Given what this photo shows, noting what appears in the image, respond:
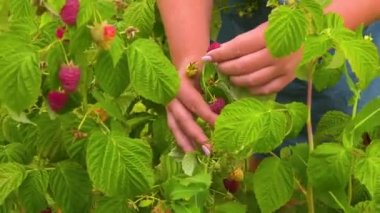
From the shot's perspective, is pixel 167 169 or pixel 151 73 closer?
pixel 151 73

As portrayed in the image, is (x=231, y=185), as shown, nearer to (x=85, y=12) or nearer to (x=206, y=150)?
(x=206, y=150)

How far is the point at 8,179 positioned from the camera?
1.11 m

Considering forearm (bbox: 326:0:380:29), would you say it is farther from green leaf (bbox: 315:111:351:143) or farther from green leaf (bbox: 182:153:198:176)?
green leaf (bbox: 182:153:198:176)

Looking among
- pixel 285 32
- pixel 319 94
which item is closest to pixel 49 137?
pixel 285 32

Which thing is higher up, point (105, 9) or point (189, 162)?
point (105, 9)

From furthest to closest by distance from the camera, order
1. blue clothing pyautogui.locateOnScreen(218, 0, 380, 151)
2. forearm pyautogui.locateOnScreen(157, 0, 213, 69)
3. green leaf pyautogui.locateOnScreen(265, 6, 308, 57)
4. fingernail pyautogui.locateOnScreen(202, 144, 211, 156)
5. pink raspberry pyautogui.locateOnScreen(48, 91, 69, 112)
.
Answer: blue clothing pyautogui.locateOnScreen(218, 0, 380, 151)
forearm pyautogui.locateOnScreen(157, 0, 213, 69)
fingernail pyautogui.locateOnScreen(202, 144, 211, 156)
pink raspberry pyautogui.locateOnScreen(48, 91, 69, 112)
green leaf pyautogui.locateOnScreen(265, 6, 308, 57)

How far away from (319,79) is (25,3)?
1.37ft

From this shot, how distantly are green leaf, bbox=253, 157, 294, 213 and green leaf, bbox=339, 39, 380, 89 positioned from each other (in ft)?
0.53

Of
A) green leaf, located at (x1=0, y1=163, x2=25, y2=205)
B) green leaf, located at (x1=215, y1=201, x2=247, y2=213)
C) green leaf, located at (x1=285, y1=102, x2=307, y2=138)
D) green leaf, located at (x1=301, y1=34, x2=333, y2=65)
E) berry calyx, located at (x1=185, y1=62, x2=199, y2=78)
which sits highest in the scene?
green leaf, located at (x1=301, y1=34, x2=333, y2=65)

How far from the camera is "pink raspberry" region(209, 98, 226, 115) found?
1206 millimetres

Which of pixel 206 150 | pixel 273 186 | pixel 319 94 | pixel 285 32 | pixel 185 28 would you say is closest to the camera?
pixel 285 32

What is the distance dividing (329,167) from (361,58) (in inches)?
5.6

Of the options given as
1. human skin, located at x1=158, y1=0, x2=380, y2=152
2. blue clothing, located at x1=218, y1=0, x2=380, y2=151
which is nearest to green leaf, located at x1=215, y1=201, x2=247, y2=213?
human skin, located at x1=158, y1=0, x2=380, y2=152

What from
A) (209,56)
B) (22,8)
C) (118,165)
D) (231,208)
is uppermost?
(22,8)
